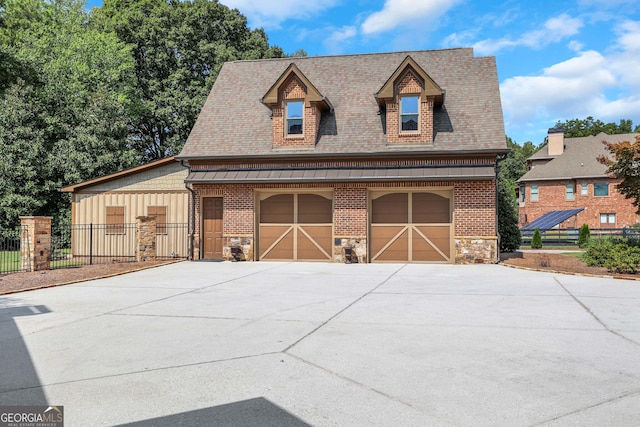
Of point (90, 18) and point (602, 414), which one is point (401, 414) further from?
point (90, 18)

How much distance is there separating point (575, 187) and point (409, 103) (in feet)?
106

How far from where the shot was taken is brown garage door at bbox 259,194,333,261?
1952cm

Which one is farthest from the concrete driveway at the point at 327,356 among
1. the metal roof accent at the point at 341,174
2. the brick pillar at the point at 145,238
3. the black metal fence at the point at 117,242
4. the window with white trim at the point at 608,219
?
the window with white trim at the point at 608,219

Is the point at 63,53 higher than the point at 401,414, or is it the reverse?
the point at 63,53

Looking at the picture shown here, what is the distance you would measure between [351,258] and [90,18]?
117ft

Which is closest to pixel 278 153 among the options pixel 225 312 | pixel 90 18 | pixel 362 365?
pixel 225 312

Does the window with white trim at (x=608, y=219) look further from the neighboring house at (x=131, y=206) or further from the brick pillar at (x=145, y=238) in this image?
the brick pillar at (x=145, y=238)

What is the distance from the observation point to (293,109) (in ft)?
65.3

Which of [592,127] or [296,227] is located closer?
[296,227]

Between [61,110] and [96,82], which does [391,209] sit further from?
[96,82]

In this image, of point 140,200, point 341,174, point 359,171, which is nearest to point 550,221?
point 359,171

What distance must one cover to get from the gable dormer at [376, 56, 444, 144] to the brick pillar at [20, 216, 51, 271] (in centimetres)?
1248

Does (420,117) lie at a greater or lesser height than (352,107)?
lesser

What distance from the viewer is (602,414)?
420cm
